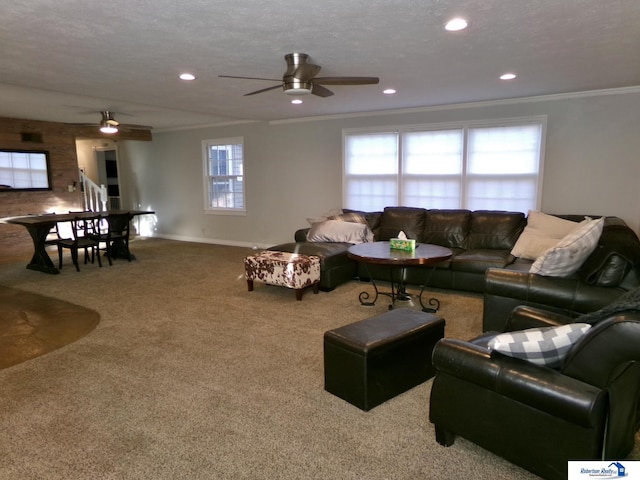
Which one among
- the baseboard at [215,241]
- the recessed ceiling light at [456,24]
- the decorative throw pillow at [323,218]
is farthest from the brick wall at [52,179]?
the recessed ceiling light at [456,24]

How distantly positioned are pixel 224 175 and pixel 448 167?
443 cm

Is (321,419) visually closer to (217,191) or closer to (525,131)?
(525,131)

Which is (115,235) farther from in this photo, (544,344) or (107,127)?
(544,344)

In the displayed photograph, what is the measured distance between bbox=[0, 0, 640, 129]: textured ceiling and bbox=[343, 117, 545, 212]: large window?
2.31ft

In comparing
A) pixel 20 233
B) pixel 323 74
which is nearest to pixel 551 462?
pixel 323 74

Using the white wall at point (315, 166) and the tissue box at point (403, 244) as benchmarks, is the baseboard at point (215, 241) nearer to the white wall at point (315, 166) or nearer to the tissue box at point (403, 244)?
the white wall at point (315, 166)

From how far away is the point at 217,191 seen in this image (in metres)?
8.32

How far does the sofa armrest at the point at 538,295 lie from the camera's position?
113 inches

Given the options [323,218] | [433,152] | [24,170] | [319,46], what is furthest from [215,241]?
[319,46]

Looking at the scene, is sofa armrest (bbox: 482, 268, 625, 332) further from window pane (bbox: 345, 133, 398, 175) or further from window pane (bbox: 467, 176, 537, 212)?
window pane (bbox: 345, 133, 398, 175)

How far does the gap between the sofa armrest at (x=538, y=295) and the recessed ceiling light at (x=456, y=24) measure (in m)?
1.83

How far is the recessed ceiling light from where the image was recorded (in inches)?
98.3

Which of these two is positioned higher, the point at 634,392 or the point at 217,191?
the point at 217,191

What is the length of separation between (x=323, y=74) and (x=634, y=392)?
327 cm
